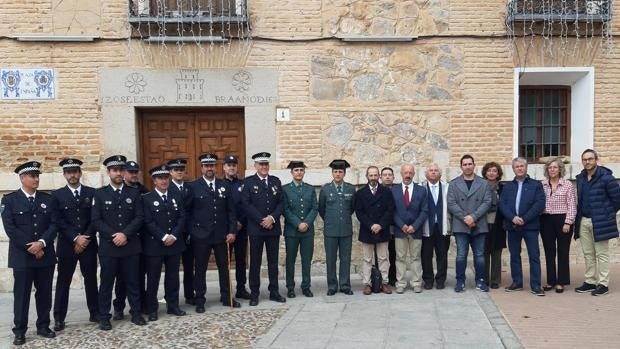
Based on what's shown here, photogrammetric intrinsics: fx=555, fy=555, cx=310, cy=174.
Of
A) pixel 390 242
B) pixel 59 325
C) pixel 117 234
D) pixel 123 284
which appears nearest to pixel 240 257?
pixel 123 284

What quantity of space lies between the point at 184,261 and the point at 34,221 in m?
1.94

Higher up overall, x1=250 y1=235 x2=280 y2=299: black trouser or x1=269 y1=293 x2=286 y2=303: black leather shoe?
x1=250 y1=235 x2=280 y2=299: black trouser

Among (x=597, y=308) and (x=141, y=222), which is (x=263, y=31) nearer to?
(x=141, y=222)

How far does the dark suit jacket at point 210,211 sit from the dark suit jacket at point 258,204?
21 cm

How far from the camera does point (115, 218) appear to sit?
607 centimetres

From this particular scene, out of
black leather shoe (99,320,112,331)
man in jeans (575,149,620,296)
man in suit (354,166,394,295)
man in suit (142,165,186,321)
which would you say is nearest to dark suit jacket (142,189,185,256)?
man in suit (142,165,186,321)

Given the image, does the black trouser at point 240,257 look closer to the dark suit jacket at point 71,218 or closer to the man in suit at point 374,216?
the man in suit at point 374,216

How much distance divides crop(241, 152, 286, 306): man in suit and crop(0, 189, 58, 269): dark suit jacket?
2252 millimetres

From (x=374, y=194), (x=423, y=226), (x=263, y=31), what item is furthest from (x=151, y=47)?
(x=423, y=226)

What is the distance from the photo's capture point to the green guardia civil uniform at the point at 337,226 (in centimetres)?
720

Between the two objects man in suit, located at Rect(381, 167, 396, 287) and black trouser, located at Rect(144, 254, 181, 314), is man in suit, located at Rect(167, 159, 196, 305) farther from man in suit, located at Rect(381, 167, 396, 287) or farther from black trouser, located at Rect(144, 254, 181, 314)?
man in suit, located at Rect(381, 167, 396, 287)

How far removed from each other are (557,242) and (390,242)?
2.13 metres

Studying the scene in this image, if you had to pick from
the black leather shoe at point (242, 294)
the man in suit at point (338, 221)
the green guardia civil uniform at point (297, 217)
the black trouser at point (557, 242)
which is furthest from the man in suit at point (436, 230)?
the black leather shoe at point (242, 294)

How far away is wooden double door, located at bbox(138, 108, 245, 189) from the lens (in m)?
8.70
